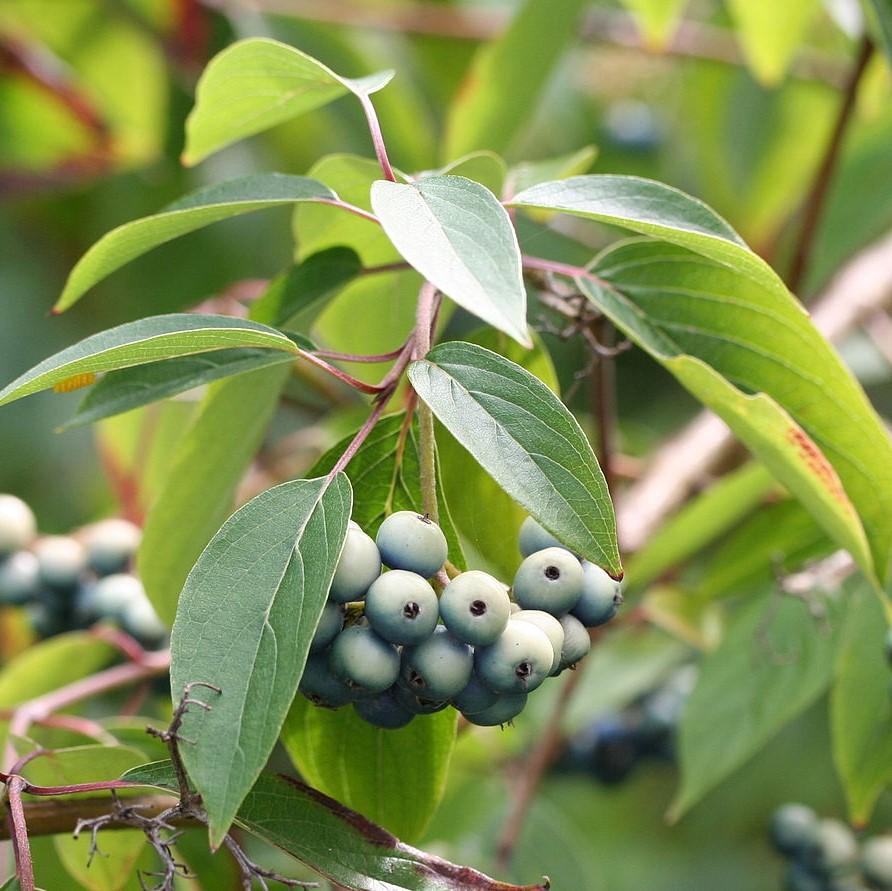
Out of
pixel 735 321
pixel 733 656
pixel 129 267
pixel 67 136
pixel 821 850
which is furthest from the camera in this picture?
pixel 129 267

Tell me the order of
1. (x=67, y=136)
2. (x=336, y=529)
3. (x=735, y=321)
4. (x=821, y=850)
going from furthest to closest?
1. (x=67, y=136)
2. (x=821, y=850)
3. (x=735, y=321)
4. (x=336, y=529)

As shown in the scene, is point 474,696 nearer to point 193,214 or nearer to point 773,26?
point 193,214

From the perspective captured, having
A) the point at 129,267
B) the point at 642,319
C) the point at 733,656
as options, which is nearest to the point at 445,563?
the point at 642,319

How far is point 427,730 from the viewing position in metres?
0.85

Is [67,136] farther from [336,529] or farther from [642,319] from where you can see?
[336,529]

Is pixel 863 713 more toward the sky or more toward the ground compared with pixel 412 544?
more toward the ground

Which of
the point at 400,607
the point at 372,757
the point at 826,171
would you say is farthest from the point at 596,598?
the point at 826,171

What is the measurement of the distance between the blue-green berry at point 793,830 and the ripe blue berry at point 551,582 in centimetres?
88

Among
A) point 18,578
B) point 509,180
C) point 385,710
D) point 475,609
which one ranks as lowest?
point 18,578

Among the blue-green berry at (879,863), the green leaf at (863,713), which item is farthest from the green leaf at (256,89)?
the blue-green berry at (879,863)

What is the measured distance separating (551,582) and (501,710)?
0.27ft

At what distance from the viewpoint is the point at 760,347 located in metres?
0.89

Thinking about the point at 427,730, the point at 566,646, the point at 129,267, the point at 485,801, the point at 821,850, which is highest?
the point at 566,646

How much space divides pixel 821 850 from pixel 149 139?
1.55 meters
